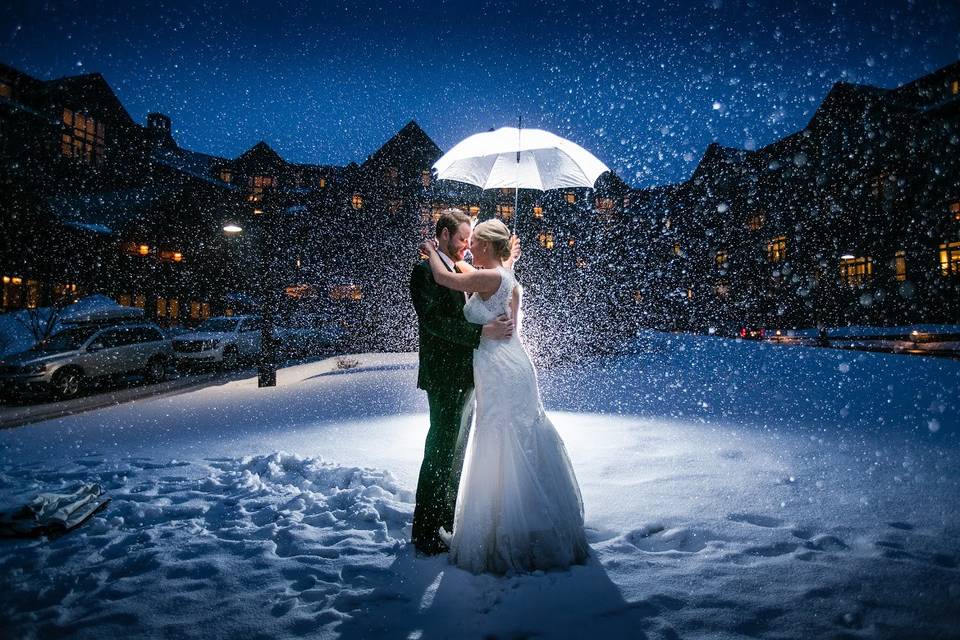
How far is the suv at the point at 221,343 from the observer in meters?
16.4

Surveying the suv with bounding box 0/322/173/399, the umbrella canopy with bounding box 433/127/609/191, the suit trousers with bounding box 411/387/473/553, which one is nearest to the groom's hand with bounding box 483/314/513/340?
the suit trousers with bounding box 411/387/473/553

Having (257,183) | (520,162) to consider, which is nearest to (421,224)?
(257,183)

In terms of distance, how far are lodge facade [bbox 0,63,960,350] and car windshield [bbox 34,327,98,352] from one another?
215 inches

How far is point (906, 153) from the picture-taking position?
2448 centimetres

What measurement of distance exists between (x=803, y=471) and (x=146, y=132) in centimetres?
3646

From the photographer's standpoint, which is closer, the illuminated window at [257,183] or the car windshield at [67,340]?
the car windshield at [67,340]

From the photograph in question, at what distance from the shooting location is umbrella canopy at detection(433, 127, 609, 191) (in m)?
4.85

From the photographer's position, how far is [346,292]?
31859 mm

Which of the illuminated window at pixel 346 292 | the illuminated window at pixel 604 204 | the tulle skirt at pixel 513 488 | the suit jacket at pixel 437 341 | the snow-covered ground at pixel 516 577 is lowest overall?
the snow-covered ground at pixel 516 577

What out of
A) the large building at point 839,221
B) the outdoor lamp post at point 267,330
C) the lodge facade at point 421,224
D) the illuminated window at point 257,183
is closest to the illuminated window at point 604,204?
the lodge facade at point 421,224

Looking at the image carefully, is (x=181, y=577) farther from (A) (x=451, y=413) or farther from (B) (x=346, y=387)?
(B) (x=346, y=387)

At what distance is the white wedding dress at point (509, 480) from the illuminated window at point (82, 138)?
1214 inches

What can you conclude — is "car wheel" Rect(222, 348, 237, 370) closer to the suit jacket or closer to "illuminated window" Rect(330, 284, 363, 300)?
"illuminated window" Rect(330, 284, 363, 300)

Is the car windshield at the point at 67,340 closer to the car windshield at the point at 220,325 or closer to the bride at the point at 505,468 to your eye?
the car windshield at the point at 220,325
